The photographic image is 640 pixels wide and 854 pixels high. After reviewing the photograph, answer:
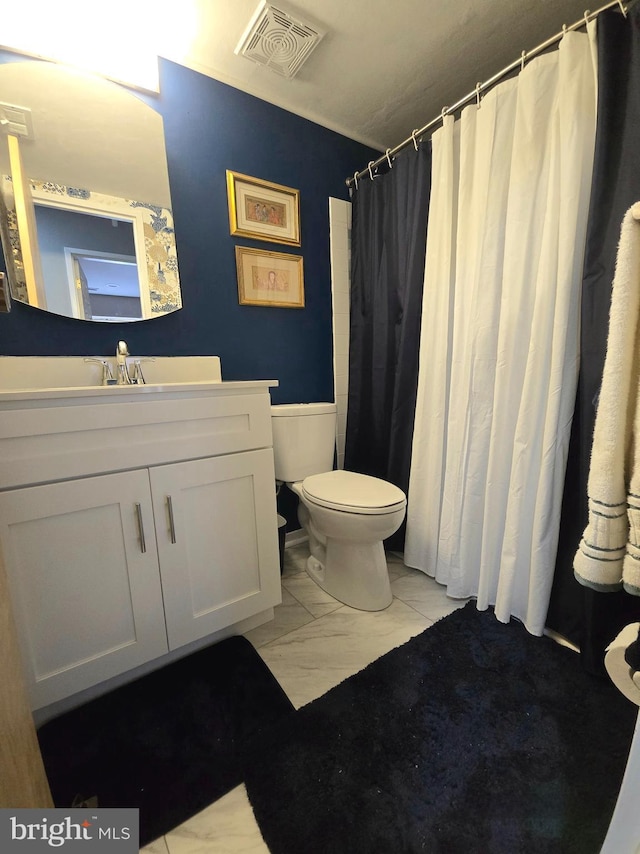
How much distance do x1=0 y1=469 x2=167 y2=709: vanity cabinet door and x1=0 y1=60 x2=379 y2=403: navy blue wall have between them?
64 cm

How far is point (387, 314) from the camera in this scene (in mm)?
1665

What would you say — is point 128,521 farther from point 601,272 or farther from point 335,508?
point 601,272

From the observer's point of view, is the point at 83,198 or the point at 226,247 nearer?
the point at 83,198

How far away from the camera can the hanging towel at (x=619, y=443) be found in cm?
51

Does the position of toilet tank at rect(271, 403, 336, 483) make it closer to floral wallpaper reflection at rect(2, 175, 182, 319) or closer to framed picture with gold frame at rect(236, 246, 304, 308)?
framed picture with gold frame at rect(236, 246, 304, 308)

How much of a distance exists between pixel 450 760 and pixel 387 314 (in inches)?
62.0

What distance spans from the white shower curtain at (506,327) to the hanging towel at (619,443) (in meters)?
0.58

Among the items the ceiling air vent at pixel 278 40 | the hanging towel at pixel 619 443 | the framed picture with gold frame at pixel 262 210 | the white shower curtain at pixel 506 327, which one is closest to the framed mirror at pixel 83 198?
the framed picture with gold frame at pixel 262 210

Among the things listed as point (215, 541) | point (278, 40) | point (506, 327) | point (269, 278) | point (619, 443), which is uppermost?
point (278, 40)

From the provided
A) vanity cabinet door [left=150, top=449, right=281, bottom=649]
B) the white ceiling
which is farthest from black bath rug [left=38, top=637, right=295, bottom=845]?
the white ceiling

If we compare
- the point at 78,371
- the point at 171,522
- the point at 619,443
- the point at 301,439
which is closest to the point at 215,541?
the point at 171,522

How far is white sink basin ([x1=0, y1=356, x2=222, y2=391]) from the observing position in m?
1.14

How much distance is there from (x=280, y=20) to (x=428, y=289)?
1.02 metres

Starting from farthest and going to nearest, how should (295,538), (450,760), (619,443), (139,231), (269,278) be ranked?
(295,538)
(269,278)
(139,231)
(450,760)
(619,443)
